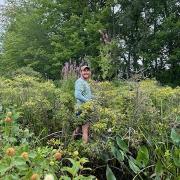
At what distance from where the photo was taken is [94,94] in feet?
20.0

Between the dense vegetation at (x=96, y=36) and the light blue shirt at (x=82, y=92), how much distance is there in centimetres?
2022

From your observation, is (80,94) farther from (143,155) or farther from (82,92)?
(143,155)

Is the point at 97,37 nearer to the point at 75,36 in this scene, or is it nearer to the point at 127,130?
the point at 75,36

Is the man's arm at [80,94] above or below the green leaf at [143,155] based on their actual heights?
above

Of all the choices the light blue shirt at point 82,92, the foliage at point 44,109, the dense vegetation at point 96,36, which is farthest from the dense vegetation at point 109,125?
the dense vegetation at point 96,36

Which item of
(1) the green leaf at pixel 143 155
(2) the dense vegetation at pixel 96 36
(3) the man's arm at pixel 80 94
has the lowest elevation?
(1) the green leaf at pixel 143 155

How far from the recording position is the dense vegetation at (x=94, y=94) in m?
3.81

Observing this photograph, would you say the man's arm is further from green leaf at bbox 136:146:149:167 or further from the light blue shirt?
green leaf at bbox 136:146:149:167

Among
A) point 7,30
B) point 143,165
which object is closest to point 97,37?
point 7,30

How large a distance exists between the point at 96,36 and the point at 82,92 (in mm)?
23753

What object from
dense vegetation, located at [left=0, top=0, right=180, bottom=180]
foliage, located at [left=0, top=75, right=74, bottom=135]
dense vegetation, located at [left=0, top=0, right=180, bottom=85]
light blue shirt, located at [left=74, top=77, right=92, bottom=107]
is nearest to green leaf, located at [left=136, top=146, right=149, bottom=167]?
dense vegetation, located at [left=0, top=0, right=180, bottom=180]

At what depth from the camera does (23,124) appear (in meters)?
5.78

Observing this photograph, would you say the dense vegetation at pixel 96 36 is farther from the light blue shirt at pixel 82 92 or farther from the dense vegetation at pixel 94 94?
the light blue shirt at pixel 82 92

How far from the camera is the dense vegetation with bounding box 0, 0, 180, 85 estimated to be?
2819cm
